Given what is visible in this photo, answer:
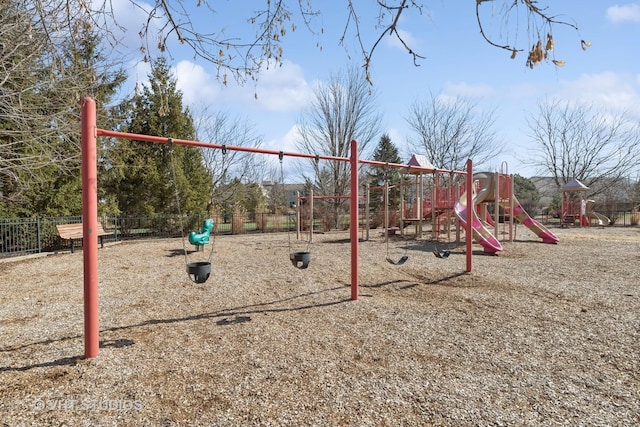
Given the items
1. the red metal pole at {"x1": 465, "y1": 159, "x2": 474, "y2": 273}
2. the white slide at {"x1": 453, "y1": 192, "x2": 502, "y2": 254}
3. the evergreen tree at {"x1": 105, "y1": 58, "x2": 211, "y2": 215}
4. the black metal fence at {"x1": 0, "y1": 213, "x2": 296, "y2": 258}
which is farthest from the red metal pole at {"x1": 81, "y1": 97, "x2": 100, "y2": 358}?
the evergreen tree at {"x1": 105, "y1": 58, "x2": 211, "y2": 215}

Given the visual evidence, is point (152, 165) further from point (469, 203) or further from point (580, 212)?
point (580, 212)

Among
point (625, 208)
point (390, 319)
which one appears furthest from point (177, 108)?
point (625, 208)

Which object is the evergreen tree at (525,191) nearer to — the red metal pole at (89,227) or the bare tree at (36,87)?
the bare tree at (36,87)

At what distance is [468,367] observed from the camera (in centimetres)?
313

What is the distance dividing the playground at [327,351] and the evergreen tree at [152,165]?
368 inches

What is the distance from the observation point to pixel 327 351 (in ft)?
11.5

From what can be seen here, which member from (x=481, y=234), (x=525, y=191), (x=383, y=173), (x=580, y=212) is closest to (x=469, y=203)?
(x=481, y=234)

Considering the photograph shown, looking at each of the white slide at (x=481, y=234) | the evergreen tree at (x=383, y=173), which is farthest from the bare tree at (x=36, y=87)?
the evergreen tree at (x=383, y=173)

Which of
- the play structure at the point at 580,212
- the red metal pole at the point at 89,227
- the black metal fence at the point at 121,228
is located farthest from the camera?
the play structure at the point at 580,212

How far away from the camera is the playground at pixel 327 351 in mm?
2498

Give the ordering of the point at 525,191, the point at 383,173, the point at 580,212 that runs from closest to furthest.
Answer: the point at 580,212 < the point at 383,173 < the point at 525,191

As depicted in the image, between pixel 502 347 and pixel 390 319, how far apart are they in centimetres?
122

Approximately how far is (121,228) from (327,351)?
1421 cm

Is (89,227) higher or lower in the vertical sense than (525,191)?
lower
